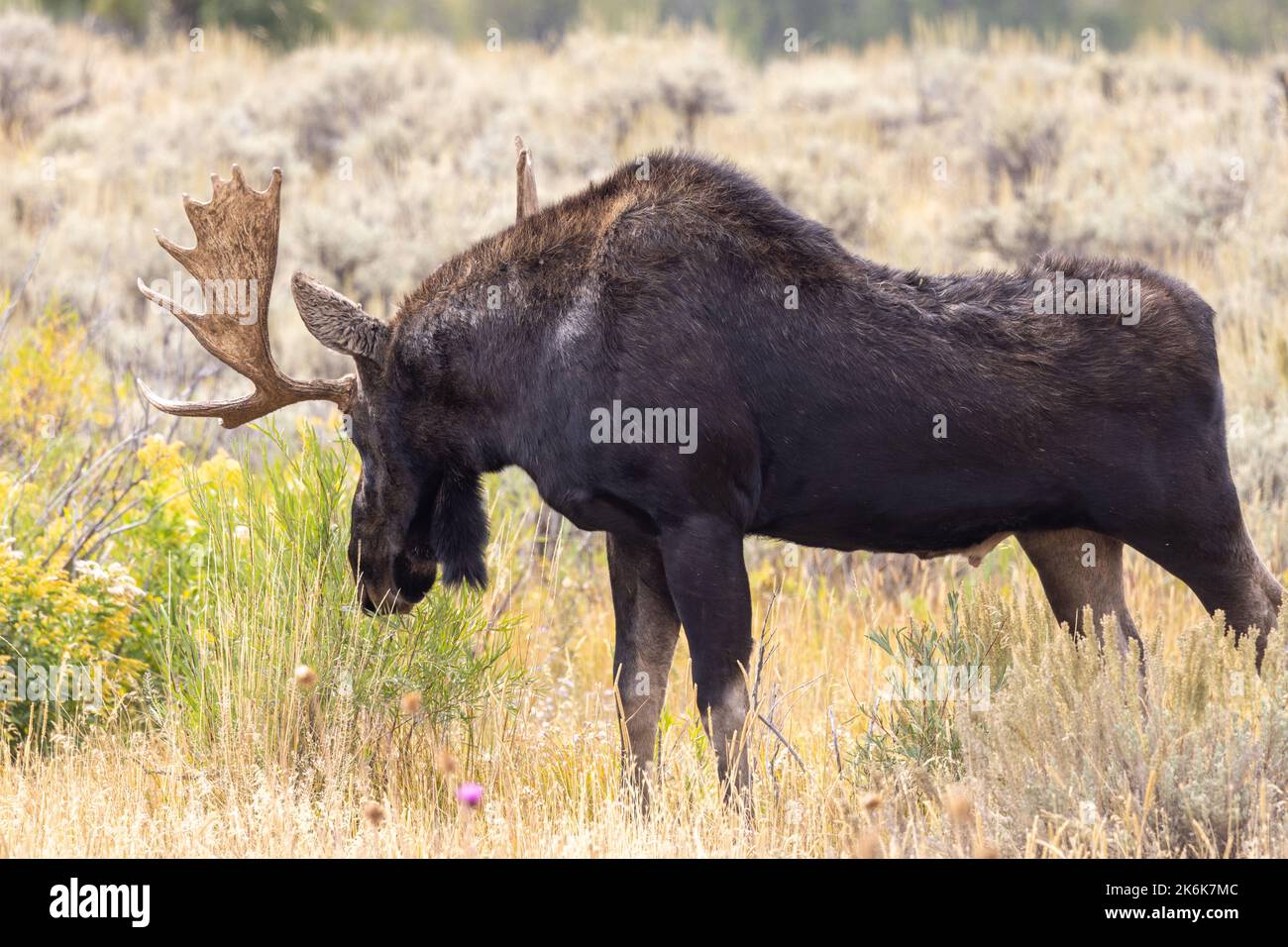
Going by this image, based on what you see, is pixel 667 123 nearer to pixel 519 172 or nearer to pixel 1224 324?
pixel 1224 324

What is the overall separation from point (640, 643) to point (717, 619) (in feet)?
2.35

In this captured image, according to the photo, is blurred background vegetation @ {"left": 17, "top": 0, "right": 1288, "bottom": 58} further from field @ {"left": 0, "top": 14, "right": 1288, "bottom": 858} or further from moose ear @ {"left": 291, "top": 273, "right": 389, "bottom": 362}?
moose ear @ {"left": 291, "top": 273, "right": 389, "bottom": 362}

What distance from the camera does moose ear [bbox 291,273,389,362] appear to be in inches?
225

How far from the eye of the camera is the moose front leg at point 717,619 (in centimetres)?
517

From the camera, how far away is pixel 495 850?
5.13 meters

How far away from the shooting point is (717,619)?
5219 millimetres

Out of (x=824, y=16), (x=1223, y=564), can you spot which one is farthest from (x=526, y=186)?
(x=824, y=16)

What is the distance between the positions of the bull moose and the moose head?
0.04m

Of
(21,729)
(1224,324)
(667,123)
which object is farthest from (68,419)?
(667,123)

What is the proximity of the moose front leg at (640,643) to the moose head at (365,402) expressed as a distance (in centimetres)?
51

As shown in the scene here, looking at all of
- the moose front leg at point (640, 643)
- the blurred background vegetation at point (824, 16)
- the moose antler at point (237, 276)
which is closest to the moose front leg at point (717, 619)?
the moose front leg at point (640, 643)

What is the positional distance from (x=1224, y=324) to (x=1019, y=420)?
7.62 metres

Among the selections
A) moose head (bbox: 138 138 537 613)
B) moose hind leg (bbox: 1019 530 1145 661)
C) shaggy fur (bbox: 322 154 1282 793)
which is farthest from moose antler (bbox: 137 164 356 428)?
moose hind leg (bbox: 1019 530 1145 661)

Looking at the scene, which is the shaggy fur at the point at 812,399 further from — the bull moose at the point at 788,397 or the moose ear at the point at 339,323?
the moose ear at the point at 339,323
